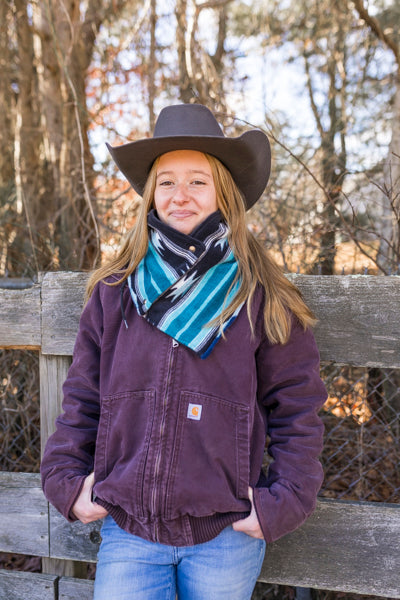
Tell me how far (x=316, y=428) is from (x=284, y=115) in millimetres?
6010

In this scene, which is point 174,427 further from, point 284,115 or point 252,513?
point 284,115

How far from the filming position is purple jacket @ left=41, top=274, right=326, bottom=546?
67.2 inches

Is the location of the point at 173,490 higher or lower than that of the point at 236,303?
lower

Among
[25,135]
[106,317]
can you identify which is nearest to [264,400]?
[106,317]

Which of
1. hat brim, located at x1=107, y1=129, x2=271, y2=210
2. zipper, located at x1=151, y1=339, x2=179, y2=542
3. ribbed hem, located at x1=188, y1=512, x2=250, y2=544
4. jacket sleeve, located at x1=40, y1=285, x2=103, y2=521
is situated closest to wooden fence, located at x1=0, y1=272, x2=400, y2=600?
jacket sleeve, located at x1=40, y1=285, x2=103, y2=521

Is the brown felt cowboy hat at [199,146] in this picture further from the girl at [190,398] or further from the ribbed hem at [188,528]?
the ribbed hem at [188,528]

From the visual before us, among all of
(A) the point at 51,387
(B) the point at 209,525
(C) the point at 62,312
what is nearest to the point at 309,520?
(B) the point at 209,525

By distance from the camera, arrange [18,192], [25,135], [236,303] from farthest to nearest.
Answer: [25,135], [18,192], [236,303]

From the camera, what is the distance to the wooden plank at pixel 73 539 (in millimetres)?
2291

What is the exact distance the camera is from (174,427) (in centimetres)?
174

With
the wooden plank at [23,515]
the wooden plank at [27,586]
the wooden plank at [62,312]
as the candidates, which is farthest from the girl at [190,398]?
the wooden plank at [27,586]

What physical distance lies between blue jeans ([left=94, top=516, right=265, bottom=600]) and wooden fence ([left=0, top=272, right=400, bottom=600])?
0.45 meters

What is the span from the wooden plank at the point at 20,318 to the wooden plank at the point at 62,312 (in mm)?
50

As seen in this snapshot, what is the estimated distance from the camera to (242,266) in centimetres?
192
